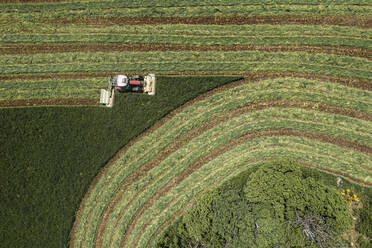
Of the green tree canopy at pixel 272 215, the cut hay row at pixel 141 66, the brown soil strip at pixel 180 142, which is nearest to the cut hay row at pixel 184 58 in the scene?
the cut hay row at pixel 141 66

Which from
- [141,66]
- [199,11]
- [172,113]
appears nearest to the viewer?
[172,113]

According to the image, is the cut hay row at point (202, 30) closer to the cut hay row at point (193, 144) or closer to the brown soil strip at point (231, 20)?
the brown soil strip at point (231, 20)

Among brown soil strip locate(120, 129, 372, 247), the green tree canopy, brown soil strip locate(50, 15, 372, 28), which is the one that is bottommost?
the green tree canopy

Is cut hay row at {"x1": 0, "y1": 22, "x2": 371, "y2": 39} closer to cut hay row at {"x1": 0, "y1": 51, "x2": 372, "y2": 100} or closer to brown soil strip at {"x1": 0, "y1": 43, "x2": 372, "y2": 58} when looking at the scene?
brown soil strip at {"x1": 0, "y1": 43, "x2": 372, "y2": 58}

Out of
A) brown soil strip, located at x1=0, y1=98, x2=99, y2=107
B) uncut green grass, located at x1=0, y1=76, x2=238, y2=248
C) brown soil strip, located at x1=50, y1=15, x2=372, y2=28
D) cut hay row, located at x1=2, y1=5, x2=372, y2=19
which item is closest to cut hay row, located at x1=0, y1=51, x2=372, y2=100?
brown soil strip, located at x1=0, y1=98, x2=99, y2=107

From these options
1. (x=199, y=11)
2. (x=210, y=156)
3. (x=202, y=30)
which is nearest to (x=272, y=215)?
(x=210, y=156)

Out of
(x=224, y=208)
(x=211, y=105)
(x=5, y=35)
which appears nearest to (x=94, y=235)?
(x=224, y=208)

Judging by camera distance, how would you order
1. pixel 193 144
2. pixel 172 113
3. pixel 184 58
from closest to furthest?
1. pixel 193 144
2. pixel 172 113
3. pixel 184 58

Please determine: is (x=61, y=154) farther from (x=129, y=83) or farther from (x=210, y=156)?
(x=210, y=156)
